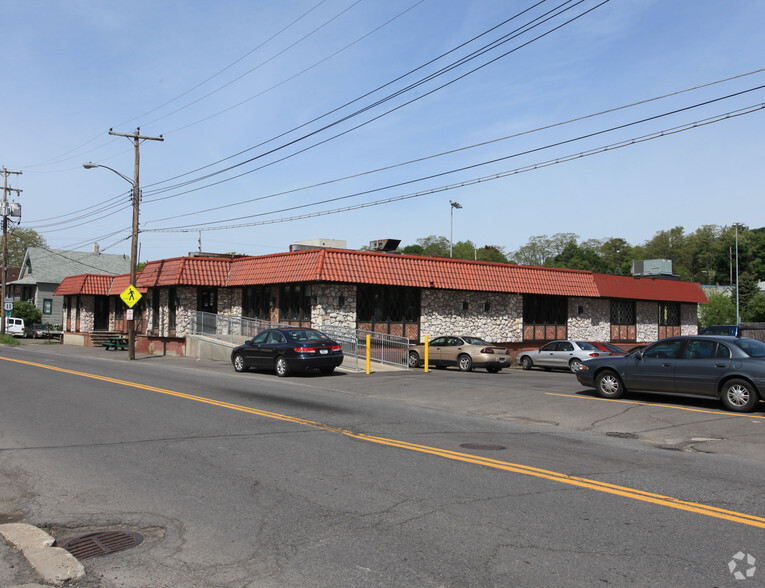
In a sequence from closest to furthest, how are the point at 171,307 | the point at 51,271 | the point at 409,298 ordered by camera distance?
1. the point at 409,298
2. the point at 171,307
3. the point at 51,271

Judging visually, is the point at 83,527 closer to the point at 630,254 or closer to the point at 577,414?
the point at 577,414

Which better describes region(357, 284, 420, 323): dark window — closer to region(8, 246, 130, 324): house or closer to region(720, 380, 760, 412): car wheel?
region(720, 380, 760, 412): car wheel

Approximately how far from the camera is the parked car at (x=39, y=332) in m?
54.3

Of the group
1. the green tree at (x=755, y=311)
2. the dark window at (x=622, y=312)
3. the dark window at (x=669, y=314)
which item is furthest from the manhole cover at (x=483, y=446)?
the green tree at (x=755, y=311)

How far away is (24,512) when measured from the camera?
6.28m

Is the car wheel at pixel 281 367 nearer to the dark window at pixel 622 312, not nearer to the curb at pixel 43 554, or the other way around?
the curb at pixel 43 554

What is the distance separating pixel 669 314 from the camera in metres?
41.2

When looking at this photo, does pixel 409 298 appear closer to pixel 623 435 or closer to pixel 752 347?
pixel 752 347

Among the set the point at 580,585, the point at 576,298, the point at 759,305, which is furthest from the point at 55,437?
the point at 759,305

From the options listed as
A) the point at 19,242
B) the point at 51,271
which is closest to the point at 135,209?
the point at 51,271

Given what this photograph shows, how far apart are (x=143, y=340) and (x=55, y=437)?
27.2m

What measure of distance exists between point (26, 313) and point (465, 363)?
170 ft

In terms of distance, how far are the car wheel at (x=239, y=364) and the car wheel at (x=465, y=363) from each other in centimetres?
837

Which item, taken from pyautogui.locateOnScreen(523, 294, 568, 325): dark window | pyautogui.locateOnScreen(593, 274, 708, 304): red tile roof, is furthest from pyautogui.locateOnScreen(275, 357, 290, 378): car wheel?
pyautogui.locateOnScreen(593, 274, 708, 304): red tile roof
